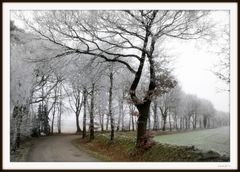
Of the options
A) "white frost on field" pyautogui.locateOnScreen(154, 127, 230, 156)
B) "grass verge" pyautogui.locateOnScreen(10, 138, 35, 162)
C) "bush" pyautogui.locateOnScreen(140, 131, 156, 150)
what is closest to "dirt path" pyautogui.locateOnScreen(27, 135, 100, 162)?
"grass verge" pyautogui.locateOnScreen(10, 138, 35, 162)

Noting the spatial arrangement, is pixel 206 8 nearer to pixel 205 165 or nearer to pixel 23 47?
pixel 205 165

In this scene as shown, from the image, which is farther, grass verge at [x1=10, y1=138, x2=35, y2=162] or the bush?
the bush

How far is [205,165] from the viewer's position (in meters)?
12.7

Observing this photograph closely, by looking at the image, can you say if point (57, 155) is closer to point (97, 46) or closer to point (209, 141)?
point (97, 46)

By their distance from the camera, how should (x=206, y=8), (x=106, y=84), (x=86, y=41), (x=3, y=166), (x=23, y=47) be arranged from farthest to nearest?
(x=106, y=84) < (x=86, y=41) < (x=23, y=47) < (x=206, y=8) < (x=3, y=166)

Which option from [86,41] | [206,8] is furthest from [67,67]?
[206,8]

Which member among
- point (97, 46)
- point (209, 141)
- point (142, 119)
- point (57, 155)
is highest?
point (97, 46)

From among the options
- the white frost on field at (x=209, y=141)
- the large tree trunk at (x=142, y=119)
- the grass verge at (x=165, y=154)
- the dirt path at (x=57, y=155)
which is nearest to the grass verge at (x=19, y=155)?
the dirt path at (x=57, y=155)

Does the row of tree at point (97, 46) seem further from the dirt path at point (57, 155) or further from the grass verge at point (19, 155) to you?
the dirt path at point (57, 155)

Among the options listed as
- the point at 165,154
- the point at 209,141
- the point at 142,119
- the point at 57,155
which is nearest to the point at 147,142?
the point at 142,119

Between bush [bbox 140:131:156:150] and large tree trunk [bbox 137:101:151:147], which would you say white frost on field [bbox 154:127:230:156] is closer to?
bush [bbox 140:131:156:150]

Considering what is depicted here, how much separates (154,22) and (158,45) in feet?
6.02

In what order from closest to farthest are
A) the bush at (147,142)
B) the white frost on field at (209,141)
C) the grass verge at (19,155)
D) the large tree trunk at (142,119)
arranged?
Answer: 1. the grass verge at (19,155)
2. the white frost on field at (209,141)
3. the bush at (147,142)
4. the large tree trunk at (142,119)

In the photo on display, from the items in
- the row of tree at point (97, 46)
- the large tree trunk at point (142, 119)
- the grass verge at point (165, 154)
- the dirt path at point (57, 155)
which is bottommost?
the dirt path at point (57, 155)
